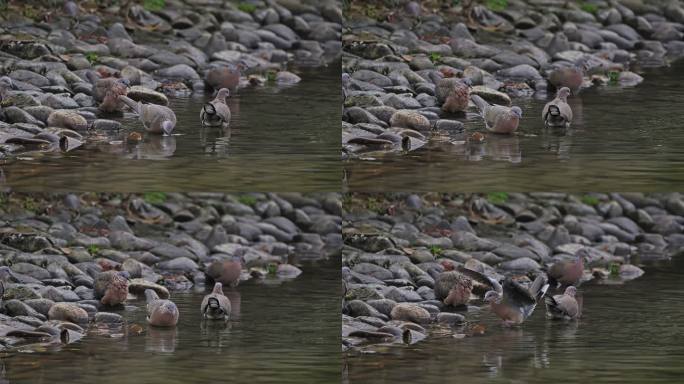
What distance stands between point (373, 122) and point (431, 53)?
89 cm

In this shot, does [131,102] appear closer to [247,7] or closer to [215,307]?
[215,307]

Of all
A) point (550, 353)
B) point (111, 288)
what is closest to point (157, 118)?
point (111, 288)

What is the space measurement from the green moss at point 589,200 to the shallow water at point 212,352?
2.59m

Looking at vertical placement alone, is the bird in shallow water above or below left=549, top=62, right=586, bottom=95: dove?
below

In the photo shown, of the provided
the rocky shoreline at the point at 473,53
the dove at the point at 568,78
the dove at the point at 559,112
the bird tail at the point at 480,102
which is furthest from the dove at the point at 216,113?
the dove at the point at 568,78

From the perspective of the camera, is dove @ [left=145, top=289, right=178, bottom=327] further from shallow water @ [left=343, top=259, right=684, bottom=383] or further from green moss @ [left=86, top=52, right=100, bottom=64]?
green moss @ [left=86, top=52, right=100, bottom=64]

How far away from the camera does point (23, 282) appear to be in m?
8.94

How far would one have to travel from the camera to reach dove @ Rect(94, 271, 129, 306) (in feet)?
28.7

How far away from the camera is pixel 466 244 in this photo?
958 cm

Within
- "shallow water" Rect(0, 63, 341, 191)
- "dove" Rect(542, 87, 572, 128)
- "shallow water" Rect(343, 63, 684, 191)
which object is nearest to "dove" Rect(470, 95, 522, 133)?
"shallow water" Rect(343, 63, 684, 191)

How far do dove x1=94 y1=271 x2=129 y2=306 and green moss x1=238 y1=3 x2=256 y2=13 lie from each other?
Result: 7.07 feet

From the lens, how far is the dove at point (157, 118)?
8.33m

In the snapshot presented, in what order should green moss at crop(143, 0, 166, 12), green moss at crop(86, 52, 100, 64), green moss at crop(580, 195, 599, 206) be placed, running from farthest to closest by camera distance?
green moss at crop(580, 195, 599, 206) → green moss at crop(143, 0, 166, 12) → green moss at crop(86, 52, 100, 64)

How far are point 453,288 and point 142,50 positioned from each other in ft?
8.36
